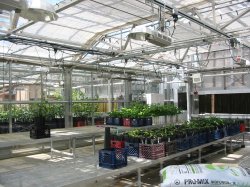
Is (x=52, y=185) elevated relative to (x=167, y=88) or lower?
lower

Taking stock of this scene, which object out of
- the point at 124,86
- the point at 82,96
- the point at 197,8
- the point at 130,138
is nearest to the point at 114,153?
the point at 130,138

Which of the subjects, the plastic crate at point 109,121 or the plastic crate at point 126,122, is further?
the plastic crate at point 109,121

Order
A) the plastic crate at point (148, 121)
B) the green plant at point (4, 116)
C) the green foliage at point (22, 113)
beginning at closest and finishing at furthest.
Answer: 1. the plastic crate at point (148, 121)
2. the green plant at point (4, 116)
3. the green foliage at point (22, 113)

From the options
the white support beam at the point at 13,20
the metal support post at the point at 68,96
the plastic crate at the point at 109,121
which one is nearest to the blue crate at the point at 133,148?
the plastic crate at the point at 109,121

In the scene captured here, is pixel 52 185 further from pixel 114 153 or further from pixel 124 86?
pixel 124 86

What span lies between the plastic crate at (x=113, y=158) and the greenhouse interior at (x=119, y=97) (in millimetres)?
12

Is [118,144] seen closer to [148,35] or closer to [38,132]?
[38,132]

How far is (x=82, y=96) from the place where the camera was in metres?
8.79

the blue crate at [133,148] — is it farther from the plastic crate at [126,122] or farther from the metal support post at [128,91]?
the metal support post at [128,91]

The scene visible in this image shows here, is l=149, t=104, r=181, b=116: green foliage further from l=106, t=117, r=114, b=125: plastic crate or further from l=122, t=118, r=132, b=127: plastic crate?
l=106, t=117, r=114, b=125: plastic crate

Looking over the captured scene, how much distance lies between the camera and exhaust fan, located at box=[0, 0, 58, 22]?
2.21 m

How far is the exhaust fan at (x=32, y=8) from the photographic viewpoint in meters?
2.21

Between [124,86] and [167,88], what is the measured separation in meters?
2.78

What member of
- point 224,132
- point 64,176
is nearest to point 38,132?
point 64,176
